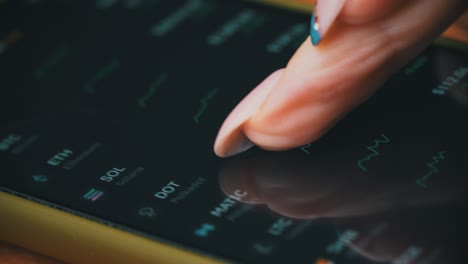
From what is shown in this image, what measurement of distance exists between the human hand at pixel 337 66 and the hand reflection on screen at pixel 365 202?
0.05 feet

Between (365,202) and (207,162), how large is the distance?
0.07 meters

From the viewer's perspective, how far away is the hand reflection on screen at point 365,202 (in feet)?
0.95

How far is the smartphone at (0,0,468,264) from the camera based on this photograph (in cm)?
30

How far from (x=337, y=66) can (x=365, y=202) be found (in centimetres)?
5

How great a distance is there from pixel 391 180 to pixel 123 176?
11 cm

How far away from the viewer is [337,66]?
11.7 inches

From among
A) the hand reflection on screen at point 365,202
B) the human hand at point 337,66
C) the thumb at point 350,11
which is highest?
the thumb at point 350,11

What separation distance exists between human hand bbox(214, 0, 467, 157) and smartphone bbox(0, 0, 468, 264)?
23mm

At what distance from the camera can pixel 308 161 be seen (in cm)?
33

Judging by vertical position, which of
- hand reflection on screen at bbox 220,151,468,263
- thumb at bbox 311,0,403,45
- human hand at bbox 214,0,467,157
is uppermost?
thumb at bbox 311,0,403,45

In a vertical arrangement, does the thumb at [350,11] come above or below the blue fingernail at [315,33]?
above

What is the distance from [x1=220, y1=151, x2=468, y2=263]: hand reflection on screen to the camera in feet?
0.95

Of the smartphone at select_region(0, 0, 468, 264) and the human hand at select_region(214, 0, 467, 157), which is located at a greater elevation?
the human hand at select_region(214, 0, 467, 157)

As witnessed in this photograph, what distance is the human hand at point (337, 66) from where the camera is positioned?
29 cm
